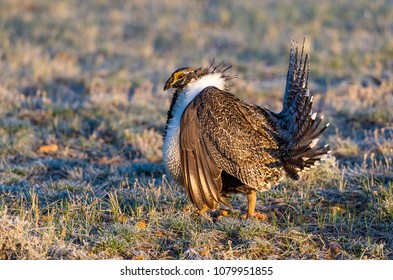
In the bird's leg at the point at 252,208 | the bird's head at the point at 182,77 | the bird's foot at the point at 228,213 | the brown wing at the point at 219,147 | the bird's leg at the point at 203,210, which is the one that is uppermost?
the bird's head at the point at 182,77

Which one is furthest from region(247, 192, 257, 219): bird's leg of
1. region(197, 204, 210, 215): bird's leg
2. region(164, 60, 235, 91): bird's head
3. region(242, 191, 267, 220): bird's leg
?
region(164, 60, 235, 91): bird's head

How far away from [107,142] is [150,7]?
7591 mm

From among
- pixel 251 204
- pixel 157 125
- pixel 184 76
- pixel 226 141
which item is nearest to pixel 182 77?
pixel 184 76

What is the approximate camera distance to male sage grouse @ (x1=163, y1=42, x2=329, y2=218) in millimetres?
4348

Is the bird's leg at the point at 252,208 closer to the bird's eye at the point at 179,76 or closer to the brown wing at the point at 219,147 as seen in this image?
the brown wing at the point at 219,147

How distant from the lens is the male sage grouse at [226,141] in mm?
4348

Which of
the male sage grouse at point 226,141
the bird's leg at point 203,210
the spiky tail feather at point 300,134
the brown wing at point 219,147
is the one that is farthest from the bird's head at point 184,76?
the bird's leg at point 203,210

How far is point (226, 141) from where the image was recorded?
173 inches

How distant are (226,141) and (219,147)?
0.20 ft

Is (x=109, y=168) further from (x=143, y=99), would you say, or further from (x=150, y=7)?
(x=150, y=7)

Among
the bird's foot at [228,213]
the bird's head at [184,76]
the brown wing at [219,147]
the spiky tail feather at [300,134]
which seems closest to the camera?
the brown wing at [219,147]

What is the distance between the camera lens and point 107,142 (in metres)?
7.01

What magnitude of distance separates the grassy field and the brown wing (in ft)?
1.02

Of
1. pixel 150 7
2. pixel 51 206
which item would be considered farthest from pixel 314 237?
pixel 150 7
